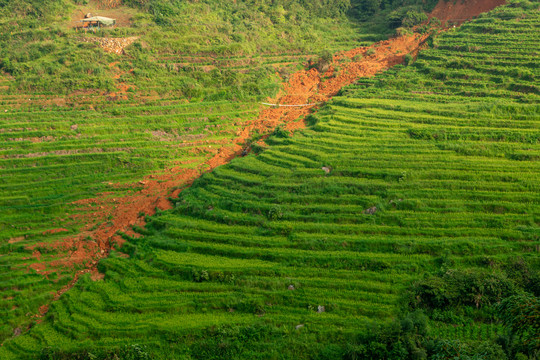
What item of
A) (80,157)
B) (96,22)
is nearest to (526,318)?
(80,157)

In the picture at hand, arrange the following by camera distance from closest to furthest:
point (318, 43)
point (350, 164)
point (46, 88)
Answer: point (350, 164) → point (46, 88) → point (318, 43)

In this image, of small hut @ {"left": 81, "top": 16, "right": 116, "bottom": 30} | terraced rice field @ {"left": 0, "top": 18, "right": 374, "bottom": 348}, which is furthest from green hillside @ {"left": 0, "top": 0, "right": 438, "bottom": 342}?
small hut @ {"left": 81, "top": 16, "right": 116, "bottom": 30}

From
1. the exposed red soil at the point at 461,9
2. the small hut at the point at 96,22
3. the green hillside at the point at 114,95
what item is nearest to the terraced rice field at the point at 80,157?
the green hillside at the point at 114,95

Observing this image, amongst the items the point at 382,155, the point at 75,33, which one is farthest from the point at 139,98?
the point at 382,155

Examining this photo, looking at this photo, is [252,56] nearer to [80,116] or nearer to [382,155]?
[80,116]

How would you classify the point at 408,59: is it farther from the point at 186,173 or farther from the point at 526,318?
the point at 526,318

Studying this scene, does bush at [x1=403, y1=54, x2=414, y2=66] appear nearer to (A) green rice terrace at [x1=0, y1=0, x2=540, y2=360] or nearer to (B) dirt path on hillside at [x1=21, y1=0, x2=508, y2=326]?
(A) green rice terrace at [x1=0, y1=0, x2=540, y2=360]
